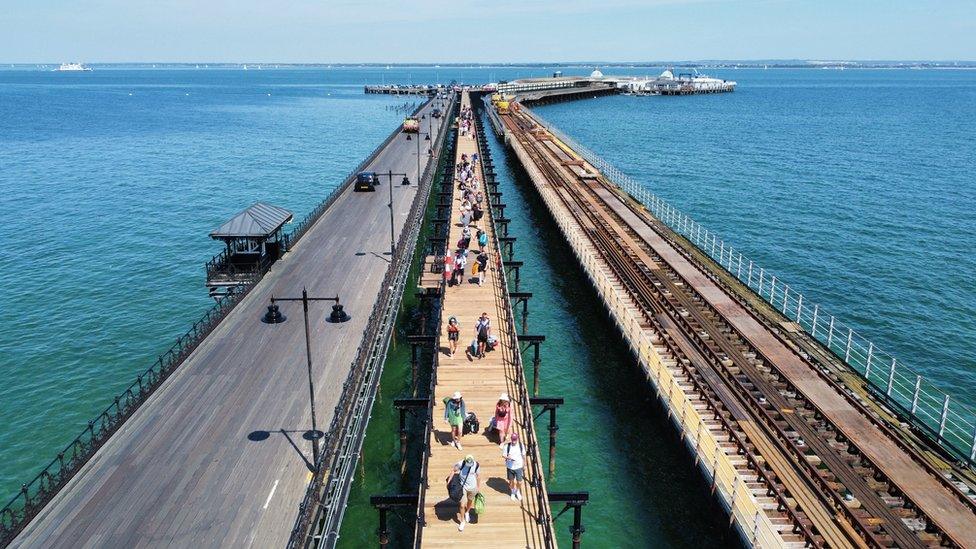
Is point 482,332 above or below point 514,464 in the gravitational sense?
above

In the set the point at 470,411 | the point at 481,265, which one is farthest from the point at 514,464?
the point at 481,265

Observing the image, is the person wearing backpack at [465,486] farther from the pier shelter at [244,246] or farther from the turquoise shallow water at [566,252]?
the pier shelter at [244,246]

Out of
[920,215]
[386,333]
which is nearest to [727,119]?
[920,215]

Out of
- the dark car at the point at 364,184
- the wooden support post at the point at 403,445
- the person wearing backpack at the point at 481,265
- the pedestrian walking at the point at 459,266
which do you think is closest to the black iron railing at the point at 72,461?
the wooden support post at the point at 403,445

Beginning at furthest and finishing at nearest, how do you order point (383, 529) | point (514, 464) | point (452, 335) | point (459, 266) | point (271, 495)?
point (459, 266) < point (452, 335) < point (383, 529) < point (271, 495) < point (514, 464)

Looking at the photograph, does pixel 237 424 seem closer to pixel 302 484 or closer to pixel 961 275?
pixel 302 484

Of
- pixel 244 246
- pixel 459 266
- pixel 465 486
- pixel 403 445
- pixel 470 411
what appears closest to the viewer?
pixel 465 486

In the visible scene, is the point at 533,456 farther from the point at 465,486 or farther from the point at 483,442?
the point at 465,486
